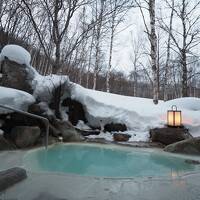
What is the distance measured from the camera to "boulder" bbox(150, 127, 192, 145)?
7703 millimetres

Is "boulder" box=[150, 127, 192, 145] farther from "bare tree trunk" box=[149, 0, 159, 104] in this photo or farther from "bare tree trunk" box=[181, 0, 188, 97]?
"bare tree trunk" box=[181, 0, 188, 97]

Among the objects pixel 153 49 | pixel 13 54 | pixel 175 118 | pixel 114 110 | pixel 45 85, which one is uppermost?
pixel 153 49

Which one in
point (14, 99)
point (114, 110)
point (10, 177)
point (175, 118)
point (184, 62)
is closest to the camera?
point (10, 177)

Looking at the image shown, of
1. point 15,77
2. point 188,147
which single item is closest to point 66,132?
point 15,77

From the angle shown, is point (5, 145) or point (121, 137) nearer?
point (5, 145)

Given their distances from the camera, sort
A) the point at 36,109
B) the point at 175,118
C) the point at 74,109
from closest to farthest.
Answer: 1. the point at 36,109
2. the point at 175,118
3. the point at 74,109

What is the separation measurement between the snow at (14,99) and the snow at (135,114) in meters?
2.39

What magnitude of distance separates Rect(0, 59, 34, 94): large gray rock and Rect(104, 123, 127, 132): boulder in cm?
271

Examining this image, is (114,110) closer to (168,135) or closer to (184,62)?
(168,135)

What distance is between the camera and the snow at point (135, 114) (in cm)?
860

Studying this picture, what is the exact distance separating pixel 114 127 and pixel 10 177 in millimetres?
6027

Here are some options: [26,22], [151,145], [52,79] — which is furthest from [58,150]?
[26,22]

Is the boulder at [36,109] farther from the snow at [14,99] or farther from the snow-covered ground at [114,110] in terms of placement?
the snow-covered ground at [114,110]

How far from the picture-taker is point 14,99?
7.08 m
